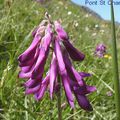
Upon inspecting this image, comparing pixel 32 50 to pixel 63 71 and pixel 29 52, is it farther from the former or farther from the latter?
pixel 63 71

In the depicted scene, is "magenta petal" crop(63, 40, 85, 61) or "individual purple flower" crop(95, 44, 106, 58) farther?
"individual purple flower" crop(95, 44, 106, 58)

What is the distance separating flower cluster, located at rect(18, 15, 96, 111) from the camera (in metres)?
1.57

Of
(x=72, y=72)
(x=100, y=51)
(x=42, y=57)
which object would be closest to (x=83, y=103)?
(x=72, y=72)

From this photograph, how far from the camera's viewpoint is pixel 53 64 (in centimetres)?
162

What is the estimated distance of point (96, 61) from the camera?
5.52 meters

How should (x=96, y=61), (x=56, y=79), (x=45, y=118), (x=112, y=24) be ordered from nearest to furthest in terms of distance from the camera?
1. (x=112, y=24)
2. (x=56, y=79)
3. (x=45, y=118)
4. (x=96, y=61)

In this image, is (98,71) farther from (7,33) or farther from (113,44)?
(113,44)

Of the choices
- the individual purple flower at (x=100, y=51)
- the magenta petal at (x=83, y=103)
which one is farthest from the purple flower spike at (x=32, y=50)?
the individual purple flower at (x=100, y=51)

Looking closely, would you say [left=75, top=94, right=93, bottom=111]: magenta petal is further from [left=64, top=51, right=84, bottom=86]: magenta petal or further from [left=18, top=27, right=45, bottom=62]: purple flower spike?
[left=18, top=27, right=45, bottom=62]: purple flower spike

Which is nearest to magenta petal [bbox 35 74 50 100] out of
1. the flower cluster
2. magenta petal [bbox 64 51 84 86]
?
the flower cluster

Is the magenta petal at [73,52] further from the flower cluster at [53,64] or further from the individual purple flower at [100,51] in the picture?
the individual purple flower at [100,51]

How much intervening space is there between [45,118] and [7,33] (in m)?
2.00

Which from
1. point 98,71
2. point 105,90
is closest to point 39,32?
point 105,90

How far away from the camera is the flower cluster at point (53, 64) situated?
1.57 m
